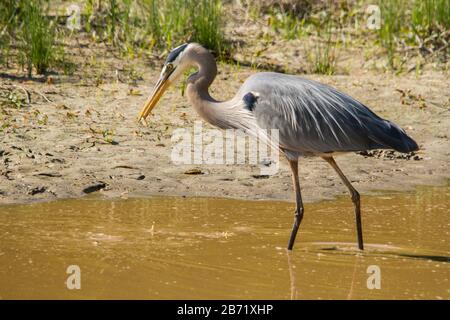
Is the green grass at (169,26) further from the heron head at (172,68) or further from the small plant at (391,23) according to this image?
the heron head at (172,68)

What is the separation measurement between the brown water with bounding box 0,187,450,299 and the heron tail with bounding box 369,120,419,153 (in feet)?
2.14

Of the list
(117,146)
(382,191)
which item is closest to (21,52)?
(117,146)

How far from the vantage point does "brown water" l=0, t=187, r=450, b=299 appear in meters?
5.42

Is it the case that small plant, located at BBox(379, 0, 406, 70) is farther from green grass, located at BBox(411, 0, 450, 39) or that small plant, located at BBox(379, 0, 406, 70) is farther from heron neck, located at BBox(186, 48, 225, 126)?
heron neck, located at BBox(186, 48, 225, 126)

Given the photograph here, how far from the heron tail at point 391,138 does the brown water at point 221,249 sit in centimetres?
65

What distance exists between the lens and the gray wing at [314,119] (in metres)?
6.77

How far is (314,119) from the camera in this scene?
6.92m

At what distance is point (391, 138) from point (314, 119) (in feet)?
1.93

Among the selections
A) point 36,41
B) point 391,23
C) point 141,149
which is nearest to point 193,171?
point 141,149

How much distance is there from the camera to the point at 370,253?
6406 mm

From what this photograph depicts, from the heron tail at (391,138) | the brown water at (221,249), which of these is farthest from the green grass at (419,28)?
the heron tail at (391,138)

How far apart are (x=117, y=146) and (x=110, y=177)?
66 cm

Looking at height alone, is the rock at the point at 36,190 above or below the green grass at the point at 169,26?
below

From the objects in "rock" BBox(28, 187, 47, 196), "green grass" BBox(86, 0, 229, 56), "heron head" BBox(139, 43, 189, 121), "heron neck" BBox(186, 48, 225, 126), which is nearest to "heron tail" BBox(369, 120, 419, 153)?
"heron neck" BBox(186, 48, 225, 126)
